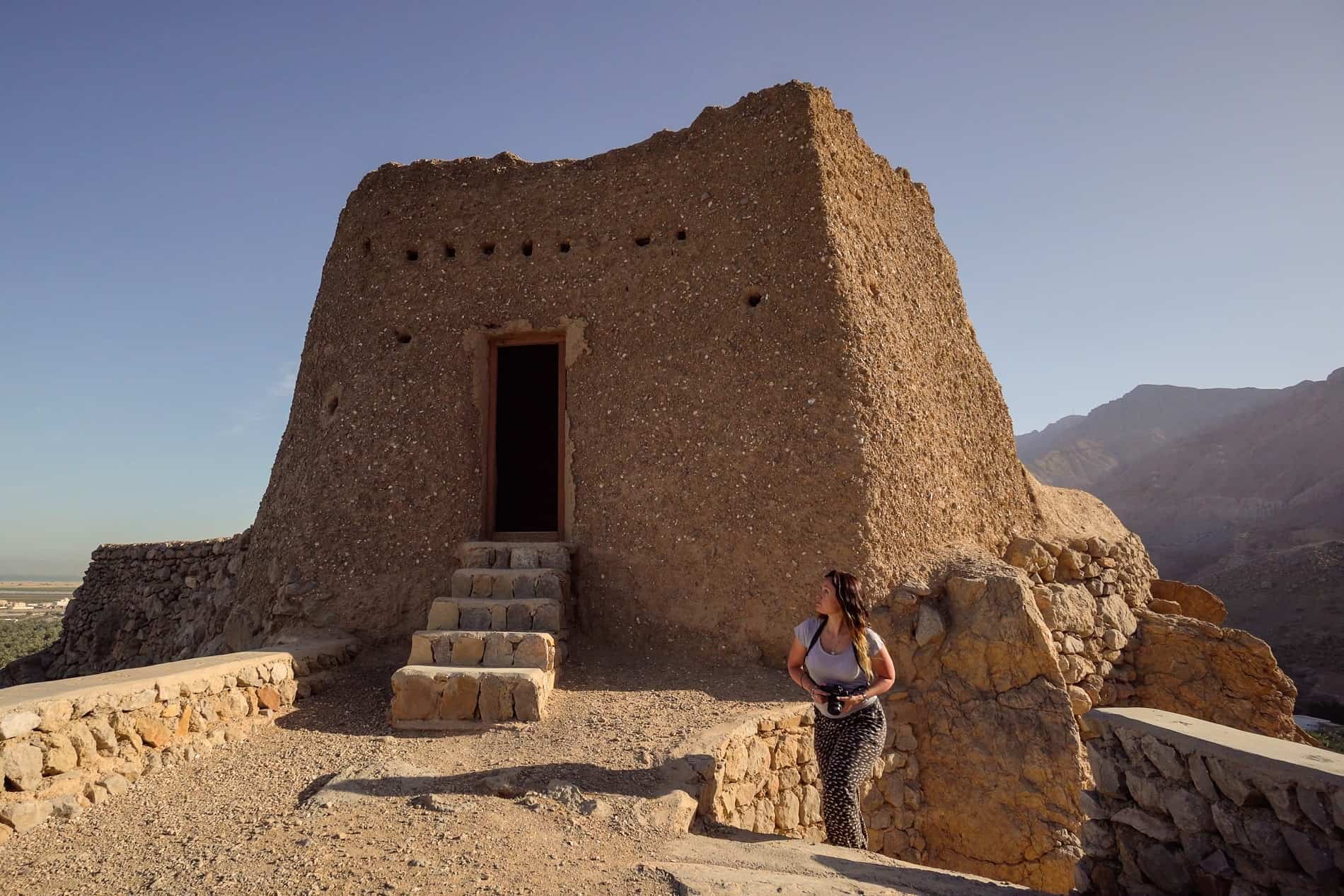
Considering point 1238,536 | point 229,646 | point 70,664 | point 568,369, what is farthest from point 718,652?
point 1238,536

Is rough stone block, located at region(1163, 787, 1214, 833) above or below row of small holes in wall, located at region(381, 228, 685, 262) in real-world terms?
below

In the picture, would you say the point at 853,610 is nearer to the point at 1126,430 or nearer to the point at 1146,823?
the point at 1146,823

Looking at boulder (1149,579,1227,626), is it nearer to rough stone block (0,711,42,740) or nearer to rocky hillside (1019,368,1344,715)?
rough stone block (0,711,42,740)

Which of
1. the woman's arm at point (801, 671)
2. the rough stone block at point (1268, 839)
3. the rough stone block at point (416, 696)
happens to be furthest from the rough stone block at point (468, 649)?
the rough stone block at point (1268, 839)

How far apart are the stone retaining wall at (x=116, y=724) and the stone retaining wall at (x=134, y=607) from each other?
19.7 feet

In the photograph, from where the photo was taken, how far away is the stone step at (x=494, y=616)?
6395mm

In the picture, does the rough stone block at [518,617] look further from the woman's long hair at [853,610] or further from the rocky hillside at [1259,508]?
the rocky hillside at [1259,508]

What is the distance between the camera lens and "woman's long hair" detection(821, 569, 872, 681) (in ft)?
13.3

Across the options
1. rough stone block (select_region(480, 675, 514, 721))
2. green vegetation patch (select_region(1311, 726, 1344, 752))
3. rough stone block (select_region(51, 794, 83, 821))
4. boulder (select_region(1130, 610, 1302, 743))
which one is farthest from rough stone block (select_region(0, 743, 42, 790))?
green vegetation patch (select_region(1311, 726, 1344, 752))

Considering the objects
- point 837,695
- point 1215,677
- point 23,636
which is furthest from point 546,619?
point 23,636

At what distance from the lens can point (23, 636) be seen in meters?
27.7

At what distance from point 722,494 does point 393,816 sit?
3944 millimetres

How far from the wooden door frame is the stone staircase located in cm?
86

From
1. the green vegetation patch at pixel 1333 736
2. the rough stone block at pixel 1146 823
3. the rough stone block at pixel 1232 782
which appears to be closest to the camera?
the rough stone block at pixel 1232 782
